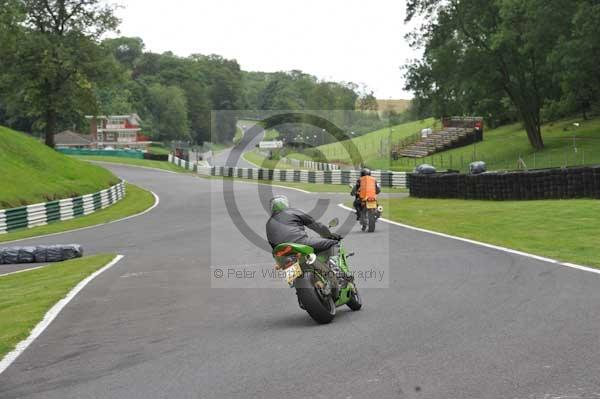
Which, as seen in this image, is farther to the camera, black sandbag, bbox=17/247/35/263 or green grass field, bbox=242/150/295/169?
green grass field, bbox=242/150/295/169

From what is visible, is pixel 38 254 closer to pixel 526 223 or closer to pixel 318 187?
pixel 526 223

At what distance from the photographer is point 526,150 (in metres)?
60.3

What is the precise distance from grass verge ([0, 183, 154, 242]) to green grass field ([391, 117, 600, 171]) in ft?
71.8

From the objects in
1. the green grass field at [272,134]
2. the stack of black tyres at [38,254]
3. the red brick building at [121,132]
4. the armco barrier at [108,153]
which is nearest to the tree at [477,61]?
the green grass field at [272,134]

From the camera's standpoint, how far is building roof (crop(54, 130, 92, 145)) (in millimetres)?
157500

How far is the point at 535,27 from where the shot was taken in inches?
1937

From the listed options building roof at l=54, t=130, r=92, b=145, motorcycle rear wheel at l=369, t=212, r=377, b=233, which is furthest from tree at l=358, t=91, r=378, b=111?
motorcycle rear wheel at l=369, t=212, r=377, b=233

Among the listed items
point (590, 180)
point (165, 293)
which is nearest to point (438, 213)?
point (590, 180)

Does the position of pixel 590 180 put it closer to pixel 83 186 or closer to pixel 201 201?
pixel 201 201

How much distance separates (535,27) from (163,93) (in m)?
129

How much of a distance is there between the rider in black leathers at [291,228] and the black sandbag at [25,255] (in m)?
12.6

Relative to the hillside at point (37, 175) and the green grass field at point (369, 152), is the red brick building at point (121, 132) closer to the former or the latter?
the green grass field at point (369, 152)

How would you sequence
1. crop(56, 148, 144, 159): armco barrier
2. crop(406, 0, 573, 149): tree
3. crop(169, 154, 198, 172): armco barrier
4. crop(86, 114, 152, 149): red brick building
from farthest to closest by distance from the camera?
1. crop(86, 114, 152, 149): red brick building
2. crop(56, 148, 144, 159): armco barrier
3. crop(169, 154, 198, 172): armco barrier
4. crop(406, 0, 573, 149): tree

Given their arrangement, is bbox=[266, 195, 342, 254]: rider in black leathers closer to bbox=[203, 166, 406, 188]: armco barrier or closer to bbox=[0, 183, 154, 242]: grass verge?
bbox=[0, 183, 154, 242]: grass verge
